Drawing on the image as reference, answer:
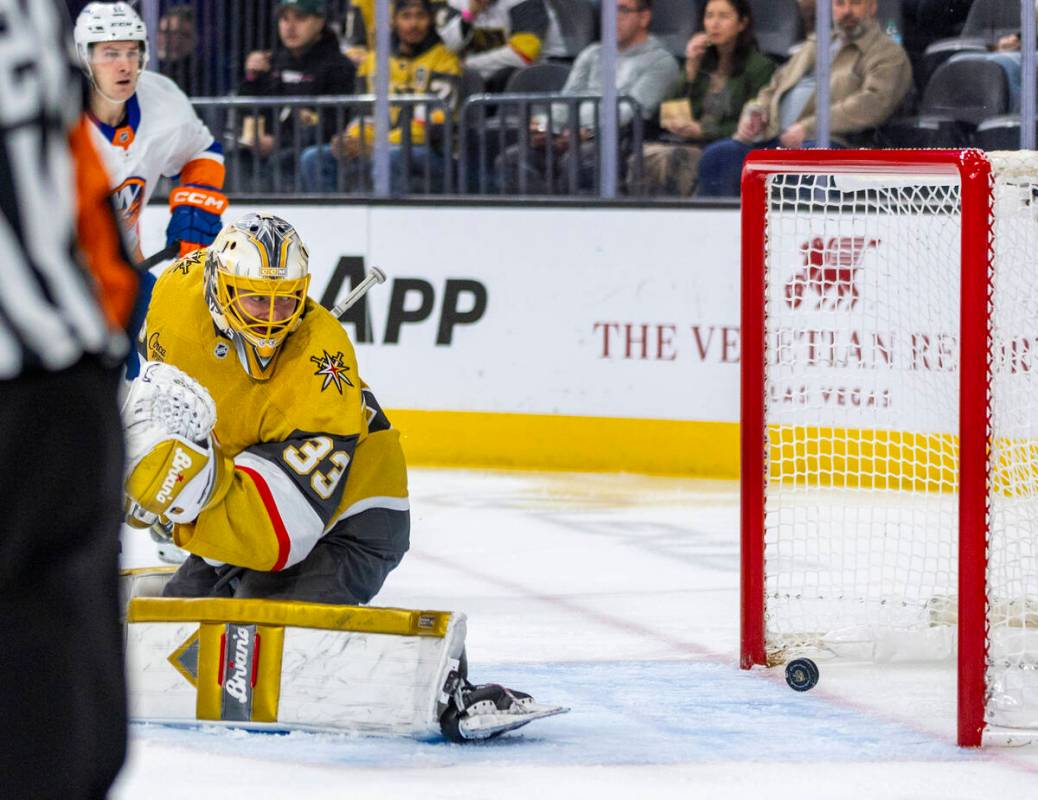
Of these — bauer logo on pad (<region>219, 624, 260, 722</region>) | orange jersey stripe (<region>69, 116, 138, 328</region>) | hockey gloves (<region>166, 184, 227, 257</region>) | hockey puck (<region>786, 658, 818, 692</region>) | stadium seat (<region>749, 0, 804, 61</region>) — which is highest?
stadium seat (<region>749, 0, 804, 61</region>)

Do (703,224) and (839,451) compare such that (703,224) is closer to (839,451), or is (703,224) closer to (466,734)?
(839,451)

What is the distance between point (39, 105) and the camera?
39.3 inches

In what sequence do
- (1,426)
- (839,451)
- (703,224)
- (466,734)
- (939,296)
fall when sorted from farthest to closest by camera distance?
(703,224), (839,451), (939,296), (466,734), (1,426)

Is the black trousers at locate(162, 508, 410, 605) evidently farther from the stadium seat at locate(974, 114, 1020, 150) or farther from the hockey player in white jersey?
the stadium seat at locate(974, 114, 1020, 150)

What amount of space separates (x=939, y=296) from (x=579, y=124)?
6.56 ft

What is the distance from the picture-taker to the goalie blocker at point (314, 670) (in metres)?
2.56

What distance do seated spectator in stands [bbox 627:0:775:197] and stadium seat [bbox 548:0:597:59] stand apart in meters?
0.33

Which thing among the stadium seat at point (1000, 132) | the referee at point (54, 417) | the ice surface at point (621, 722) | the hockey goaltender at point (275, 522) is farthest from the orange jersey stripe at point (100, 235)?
the stadium seat at point (1000, 132)

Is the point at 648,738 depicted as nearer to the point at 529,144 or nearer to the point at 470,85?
the point at 529,144

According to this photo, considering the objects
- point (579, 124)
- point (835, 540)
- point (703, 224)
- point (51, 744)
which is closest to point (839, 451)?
point (835, 540)

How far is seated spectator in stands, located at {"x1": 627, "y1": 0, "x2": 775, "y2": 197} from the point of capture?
565 cm

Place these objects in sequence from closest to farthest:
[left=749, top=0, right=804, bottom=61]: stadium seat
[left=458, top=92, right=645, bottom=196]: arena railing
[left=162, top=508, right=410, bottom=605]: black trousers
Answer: [left=162, top=508, right=410, bottom=605]: black trousers, [left=749, top=0, right=804, bottom=61]: stadium seat, [left=458, top=92, right=645, bottom=196]: arena railing

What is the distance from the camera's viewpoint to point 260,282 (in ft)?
8.97

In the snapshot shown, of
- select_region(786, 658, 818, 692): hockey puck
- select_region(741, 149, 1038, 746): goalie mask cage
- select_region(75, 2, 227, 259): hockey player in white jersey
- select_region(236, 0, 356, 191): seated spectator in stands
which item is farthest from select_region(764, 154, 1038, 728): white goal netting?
select_region(236, 0, 356, 191): seated spectator in stands
